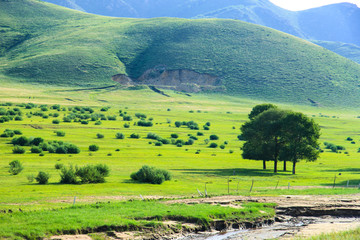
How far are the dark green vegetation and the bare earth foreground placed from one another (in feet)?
2.70

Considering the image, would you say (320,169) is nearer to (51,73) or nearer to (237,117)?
(237,117)

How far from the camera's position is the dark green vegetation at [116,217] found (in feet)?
74.1

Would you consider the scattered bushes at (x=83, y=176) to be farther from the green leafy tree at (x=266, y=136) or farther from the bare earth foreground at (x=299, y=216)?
the green leafy tree at (x=266, y=136)

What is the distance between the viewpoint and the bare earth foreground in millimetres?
26580

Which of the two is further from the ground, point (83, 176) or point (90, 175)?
point (90, 175)

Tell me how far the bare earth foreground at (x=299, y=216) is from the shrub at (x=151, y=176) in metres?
8.28

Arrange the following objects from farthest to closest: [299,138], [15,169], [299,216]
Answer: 1. [299,138]
2. [15,169]
3. [299,216]

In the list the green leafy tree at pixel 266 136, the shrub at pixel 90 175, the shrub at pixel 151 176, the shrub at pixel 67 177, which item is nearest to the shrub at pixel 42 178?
the shrub at pixel 67 177

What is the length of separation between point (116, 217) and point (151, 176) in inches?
594

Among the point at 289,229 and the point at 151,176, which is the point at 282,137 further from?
the point at 289,229

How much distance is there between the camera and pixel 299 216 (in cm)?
3162

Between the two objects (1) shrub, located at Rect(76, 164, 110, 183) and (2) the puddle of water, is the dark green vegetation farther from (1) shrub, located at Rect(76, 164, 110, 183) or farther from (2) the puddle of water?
(1) shrub, located at Rect(76, 164, 110, 183)

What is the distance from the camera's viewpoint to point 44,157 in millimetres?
55156

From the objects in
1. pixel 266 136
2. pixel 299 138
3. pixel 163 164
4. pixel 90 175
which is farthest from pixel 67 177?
pixel 299 138
